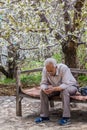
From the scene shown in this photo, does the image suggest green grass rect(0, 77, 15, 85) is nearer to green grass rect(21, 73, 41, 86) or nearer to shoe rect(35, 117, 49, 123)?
green grass rect(21, 73, 41, 86)

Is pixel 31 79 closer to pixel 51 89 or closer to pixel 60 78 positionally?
pixel 60 78

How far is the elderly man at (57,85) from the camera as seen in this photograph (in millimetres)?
6070

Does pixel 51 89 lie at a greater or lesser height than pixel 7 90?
greater

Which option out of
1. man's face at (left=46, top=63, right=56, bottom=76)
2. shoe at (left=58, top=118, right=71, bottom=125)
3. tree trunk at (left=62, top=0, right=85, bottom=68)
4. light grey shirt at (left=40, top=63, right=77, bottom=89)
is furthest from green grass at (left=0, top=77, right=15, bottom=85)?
shoe at (left=58, top=118, right=71, bottom=125)

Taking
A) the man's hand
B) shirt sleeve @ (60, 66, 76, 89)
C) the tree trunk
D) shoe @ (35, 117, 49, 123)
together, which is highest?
the tree trunk

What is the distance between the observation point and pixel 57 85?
20.8ft

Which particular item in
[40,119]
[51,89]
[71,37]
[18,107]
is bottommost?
[40,119]

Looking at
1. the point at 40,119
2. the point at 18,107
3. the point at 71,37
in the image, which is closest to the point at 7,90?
the point at 18,107

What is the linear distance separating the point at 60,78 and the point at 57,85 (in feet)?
0.47

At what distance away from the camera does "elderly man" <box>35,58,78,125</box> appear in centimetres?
607

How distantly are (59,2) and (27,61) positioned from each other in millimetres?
4503

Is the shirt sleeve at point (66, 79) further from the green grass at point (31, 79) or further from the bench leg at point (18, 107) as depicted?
the green grass at point (31, 79)

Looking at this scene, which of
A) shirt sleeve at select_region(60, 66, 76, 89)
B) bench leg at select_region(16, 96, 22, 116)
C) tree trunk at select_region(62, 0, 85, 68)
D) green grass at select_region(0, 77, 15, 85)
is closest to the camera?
shirt sleeve at select_region(60, 66, 76, 89)

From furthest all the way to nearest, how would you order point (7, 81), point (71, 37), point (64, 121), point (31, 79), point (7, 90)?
point (7, 81)
point (31, 79)
point (7, 90)
point (71, 37)
point (64, 121)
